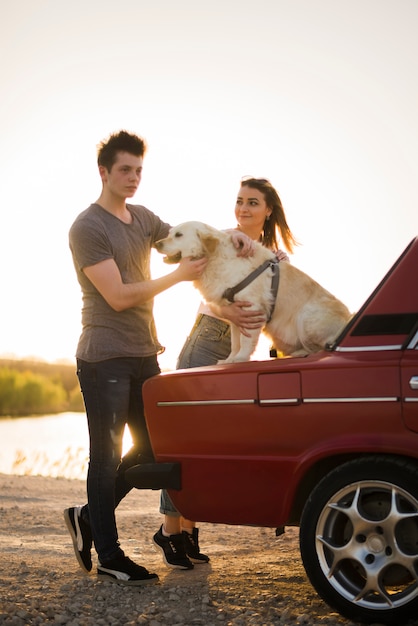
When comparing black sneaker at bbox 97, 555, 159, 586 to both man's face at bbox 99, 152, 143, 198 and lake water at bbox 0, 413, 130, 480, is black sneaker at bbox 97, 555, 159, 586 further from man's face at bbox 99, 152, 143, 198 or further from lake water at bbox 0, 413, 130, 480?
man's face at bbox 99, 152, 143, 198

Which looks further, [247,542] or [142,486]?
[247,542]

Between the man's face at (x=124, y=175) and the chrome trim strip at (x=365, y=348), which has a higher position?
the man's face at (x=124, y=175)

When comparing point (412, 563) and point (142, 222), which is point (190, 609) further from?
point (142, 222)

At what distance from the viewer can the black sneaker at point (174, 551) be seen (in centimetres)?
515

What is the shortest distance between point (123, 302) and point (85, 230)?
0.49 meters

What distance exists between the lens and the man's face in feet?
15.5

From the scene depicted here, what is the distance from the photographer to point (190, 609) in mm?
4090

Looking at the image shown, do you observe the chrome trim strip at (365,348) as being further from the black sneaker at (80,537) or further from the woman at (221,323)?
the black sneaker at (80,537)

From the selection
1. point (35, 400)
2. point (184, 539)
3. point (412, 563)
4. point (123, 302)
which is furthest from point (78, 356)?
point (35, 400)

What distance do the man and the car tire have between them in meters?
1.40

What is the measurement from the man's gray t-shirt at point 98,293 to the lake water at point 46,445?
81cm

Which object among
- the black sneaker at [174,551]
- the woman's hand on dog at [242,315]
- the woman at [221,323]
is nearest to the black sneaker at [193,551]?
the woman at [221,323]

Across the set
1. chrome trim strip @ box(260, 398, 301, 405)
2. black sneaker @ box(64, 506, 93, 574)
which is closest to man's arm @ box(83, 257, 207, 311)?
chrome trim strip @ box(260, 398, 301, 405)

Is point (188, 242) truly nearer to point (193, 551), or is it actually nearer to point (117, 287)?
point (117, 287)
